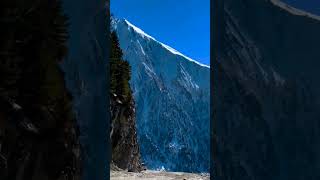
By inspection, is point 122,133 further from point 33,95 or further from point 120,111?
point 33,95

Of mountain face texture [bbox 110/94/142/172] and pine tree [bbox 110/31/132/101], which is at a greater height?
pine tree [bbox 110/31/132/101]

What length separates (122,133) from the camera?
6006 cm

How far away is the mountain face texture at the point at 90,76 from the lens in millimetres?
24812

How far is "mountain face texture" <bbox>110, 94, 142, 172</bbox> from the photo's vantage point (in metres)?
57.5
